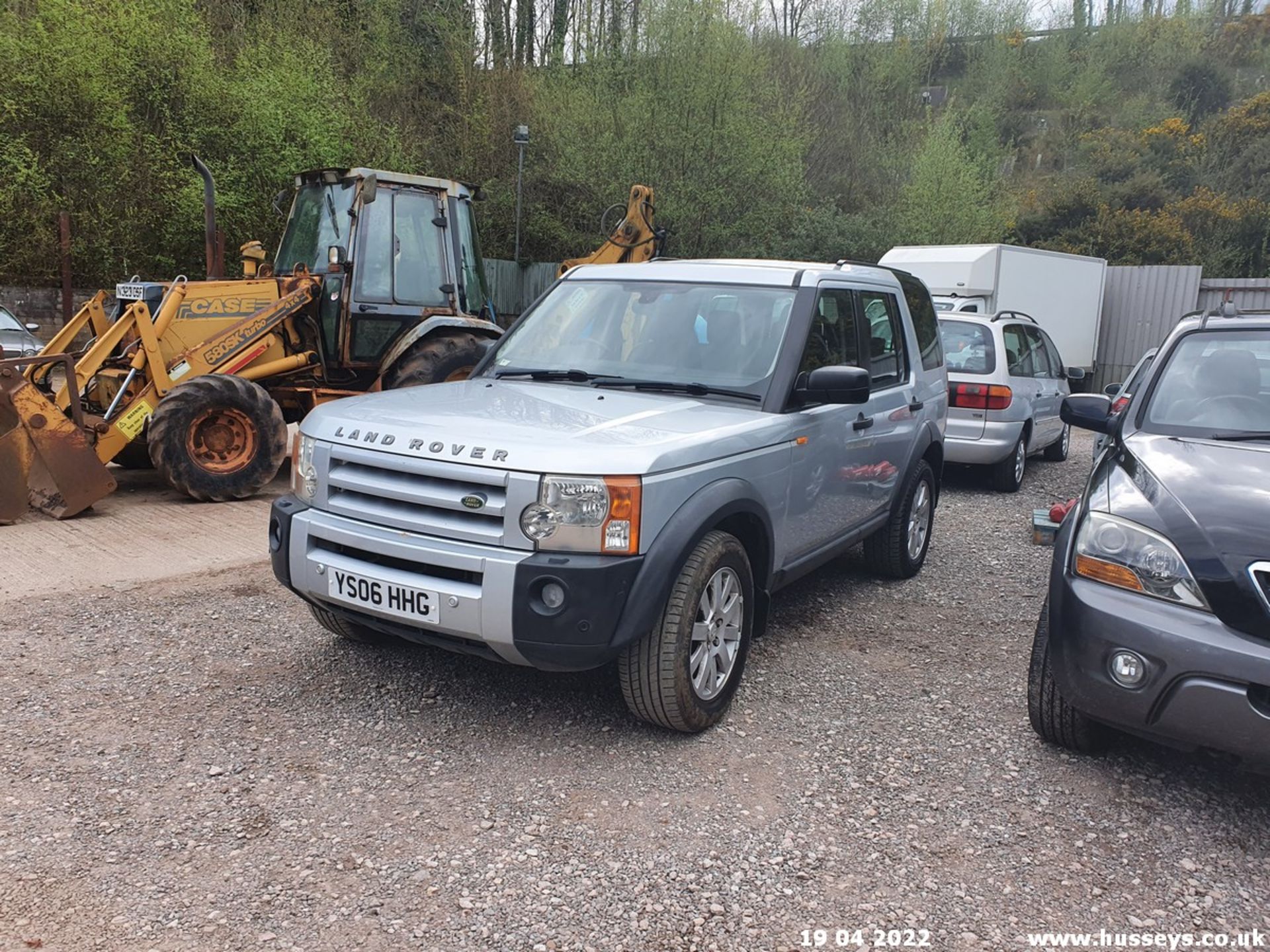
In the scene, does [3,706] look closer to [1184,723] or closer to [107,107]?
[1184,723]

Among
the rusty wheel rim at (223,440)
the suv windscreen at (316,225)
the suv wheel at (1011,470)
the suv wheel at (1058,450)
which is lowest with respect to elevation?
the suv wheel at (1058,450)

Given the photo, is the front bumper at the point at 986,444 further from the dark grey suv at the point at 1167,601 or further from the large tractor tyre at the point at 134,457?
the large tractor tyre at the point at 134,457

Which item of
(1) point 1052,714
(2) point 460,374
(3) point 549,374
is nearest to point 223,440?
(2) point 460,374

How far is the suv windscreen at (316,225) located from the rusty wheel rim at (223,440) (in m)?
1.61

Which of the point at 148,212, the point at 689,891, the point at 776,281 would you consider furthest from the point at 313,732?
the point at 148,212

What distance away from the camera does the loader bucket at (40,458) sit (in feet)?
21.9

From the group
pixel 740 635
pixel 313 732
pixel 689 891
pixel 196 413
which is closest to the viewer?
pixel 689 891

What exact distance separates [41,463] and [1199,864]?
7.28 meters

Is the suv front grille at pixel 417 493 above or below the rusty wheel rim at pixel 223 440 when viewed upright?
above

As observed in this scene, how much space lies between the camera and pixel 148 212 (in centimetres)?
1684

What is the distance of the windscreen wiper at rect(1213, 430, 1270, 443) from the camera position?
383 cm

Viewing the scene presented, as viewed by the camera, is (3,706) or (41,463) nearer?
(3,706)

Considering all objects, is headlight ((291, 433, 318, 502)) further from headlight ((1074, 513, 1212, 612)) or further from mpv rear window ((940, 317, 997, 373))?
mpv rear window ((940, 317, 997, 373))

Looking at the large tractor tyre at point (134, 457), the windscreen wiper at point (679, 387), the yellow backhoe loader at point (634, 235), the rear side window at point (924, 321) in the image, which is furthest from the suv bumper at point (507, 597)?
the yellow backhoe loader at point (634, 235)
